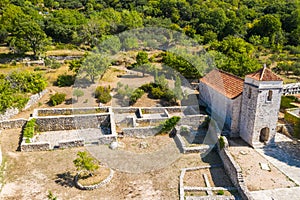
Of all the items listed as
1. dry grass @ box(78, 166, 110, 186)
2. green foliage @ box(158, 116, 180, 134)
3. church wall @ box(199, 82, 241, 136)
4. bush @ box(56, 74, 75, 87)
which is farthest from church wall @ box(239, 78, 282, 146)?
bush @ box(56, 74, 75, 87)

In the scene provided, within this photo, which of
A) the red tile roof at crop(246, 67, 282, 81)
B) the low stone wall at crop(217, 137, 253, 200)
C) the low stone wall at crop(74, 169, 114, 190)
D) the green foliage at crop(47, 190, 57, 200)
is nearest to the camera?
the green foliage at crop(47, 190, 57, 200)

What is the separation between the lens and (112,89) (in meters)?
30.4

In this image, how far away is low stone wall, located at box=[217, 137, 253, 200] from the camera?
1414 cm

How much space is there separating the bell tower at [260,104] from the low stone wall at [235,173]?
2834 mm

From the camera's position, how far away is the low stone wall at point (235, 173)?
14144 millimetres

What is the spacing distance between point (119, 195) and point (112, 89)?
17340mm

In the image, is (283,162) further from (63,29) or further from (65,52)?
(63,29)

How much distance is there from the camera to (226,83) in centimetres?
2208

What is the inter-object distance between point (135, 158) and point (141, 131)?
3070mm

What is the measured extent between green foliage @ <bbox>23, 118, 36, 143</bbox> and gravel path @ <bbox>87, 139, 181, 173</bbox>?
14.2 ft

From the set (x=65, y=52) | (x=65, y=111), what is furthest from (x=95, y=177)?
(x=65, y=52)

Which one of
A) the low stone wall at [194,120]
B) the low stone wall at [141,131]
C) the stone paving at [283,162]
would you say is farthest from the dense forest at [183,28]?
the low stone wall at [141,131]

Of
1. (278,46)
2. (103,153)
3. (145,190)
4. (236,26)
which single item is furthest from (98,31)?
(145,190)

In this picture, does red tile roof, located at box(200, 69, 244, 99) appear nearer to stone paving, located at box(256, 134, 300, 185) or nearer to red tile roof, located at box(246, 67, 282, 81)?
red tile roof, located at box(246, 67, 282, 81)
